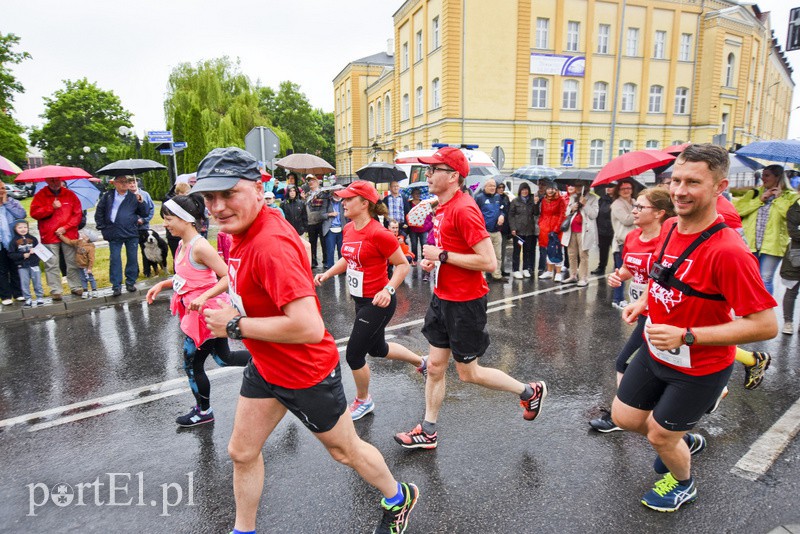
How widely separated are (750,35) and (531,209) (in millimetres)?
40916

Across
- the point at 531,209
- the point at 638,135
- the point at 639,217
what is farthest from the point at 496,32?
the point at 639,217

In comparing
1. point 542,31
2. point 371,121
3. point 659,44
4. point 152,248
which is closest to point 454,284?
point 152,248

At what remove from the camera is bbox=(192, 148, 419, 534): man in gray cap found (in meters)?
2.07

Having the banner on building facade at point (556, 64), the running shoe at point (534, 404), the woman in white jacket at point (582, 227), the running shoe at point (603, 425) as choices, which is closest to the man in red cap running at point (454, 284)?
the running shoe at point (534, 404)

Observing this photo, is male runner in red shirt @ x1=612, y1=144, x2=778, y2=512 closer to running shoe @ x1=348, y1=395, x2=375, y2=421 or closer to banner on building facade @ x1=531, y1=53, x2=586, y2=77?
running shoe @ x1=348, y1=395, x2=375, y2=421

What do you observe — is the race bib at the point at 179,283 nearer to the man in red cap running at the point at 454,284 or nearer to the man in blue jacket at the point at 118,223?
the man in red cap running at the point at 454,284

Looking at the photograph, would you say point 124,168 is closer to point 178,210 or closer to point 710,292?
point 178,210

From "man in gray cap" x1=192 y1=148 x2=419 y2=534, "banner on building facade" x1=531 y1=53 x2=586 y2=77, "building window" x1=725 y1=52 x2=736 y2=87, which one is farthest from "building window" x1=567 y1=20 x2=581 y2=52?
"man in gray cap" x1=192 y1=148 x2=419 y2=534

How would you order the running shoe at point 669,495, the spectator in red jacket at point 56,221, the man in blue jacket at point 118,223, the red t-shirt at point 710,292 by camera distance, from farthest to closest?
the man in blue jacket at point 118,223 → the spectator in red jacket at point 56,221 → the running shoe at point 669,495 → the red t-shirt at point 710,292

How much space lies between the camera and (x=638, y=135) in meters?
36.2

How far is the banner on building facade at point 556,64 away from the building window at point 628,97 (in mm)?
5179

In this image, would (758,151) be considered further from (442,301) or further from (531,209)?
(442,301)

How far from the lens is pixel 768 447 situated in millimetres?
Result: 3496

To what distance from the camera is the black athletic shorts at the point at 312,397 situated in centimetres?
Answer: 233
